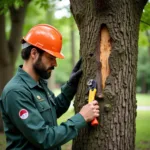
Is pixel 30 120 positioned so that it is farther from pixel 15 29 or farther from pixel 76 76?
pixel 15 29

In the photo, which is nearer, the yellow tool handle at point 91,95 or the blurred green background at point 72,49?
the yellow tool handle at point 91,95

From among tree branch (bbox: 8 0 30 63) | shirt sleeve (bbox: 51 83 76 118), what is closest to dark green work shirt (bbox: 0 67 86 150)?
shirt sleeve (bbox: 51 83 76 118)

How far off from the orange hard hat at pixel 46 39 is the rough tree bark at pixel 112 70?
38 centimetres

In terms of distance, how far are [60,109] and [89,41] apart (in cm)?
88

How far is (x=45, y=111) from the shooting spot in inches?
115

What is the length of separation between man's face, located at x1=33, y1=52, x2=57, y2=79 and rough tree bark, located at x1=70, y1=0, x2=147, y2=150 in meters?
0.44

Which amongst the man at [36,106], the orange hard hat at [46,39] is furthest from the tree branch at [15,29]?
the orange hard hat at [46,39]

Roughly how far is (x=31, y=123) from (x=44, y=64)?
1.98ft

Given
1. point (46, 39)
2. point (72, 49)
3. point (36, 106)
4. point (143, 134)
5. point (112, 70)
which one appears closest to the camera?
point (36, 106)

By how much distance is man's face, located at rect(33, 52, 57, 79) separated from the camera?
2918 millimetres

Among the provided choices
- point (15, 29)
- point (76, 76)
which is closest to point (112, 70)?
point (76, 76)

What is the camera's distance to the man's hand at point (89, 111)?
2.87m

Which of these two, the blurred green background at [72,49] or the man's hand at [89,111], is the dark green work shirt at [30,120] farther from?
the blurred green background at [72,49]

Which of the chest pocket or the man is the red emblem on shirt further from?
the chest pocket
